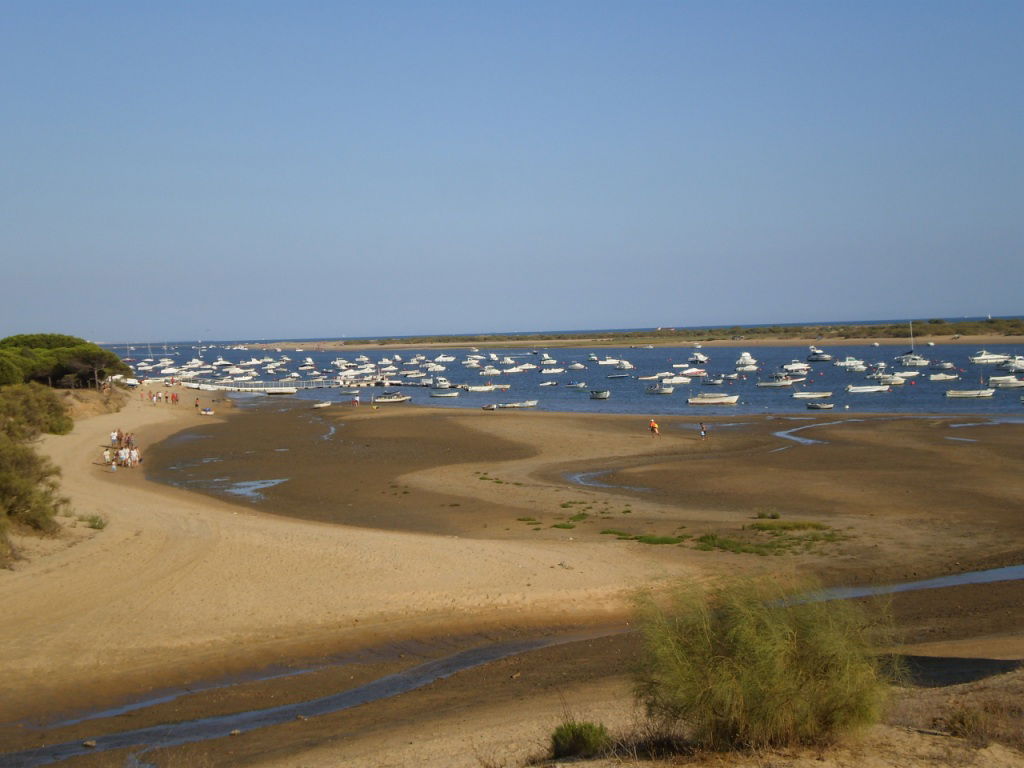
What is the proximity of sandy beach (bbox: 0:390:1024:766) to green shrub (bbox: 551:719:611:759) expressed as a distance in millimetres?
991

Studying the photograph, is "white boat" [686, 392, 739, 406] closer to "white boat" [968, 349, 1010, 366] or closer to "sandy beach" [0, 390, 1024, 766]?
"sandy beach" [0, 390, 1024, 766]

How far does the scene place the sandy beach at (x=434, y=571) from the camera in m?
12.3

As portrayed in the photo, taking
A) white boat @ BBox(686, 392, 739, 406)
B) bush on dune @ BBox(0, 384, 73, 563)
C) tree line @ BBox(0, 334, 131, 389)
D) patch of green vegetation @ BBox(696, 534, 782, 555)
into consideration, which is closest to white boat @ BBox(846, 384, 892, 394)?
white boat @ BBox(686, 392, 739, 406)

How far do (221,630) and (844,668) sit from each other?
10778 mm

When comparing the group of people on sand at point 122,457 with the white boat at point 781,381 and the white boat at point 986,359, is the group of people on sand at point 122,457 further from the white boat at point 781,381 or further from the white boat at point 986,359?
the white boat at point 986,359

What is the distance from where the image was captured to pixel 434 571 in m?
18.9

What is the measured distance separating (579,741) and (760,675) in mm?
1906

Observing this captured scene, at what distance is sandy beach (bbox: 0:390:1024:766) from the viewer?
40.5 ft

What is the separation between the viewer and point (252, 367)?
147375 mm

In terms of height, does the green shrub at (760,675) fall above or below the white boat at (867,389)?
above

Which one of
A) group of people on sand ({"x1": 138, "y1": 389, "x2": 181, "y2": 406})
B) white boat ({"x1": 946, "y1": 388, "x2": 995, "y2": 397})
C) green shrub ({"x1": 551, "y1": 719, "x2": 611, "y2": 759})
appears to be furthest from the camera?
group of people on sand ({"x1": 138, "y1": 389, "x2": 181, "y2": 406})

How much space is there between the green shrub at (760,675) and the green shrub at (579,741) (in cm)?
57

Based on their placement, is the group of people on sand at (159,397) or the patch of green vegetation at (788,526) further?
the group of people on sand at (159,397)

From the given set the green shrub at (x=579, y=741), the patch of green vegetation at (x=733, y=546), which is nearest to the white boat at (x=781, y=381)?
the patch of green vegetation at (x=733, y=546)
